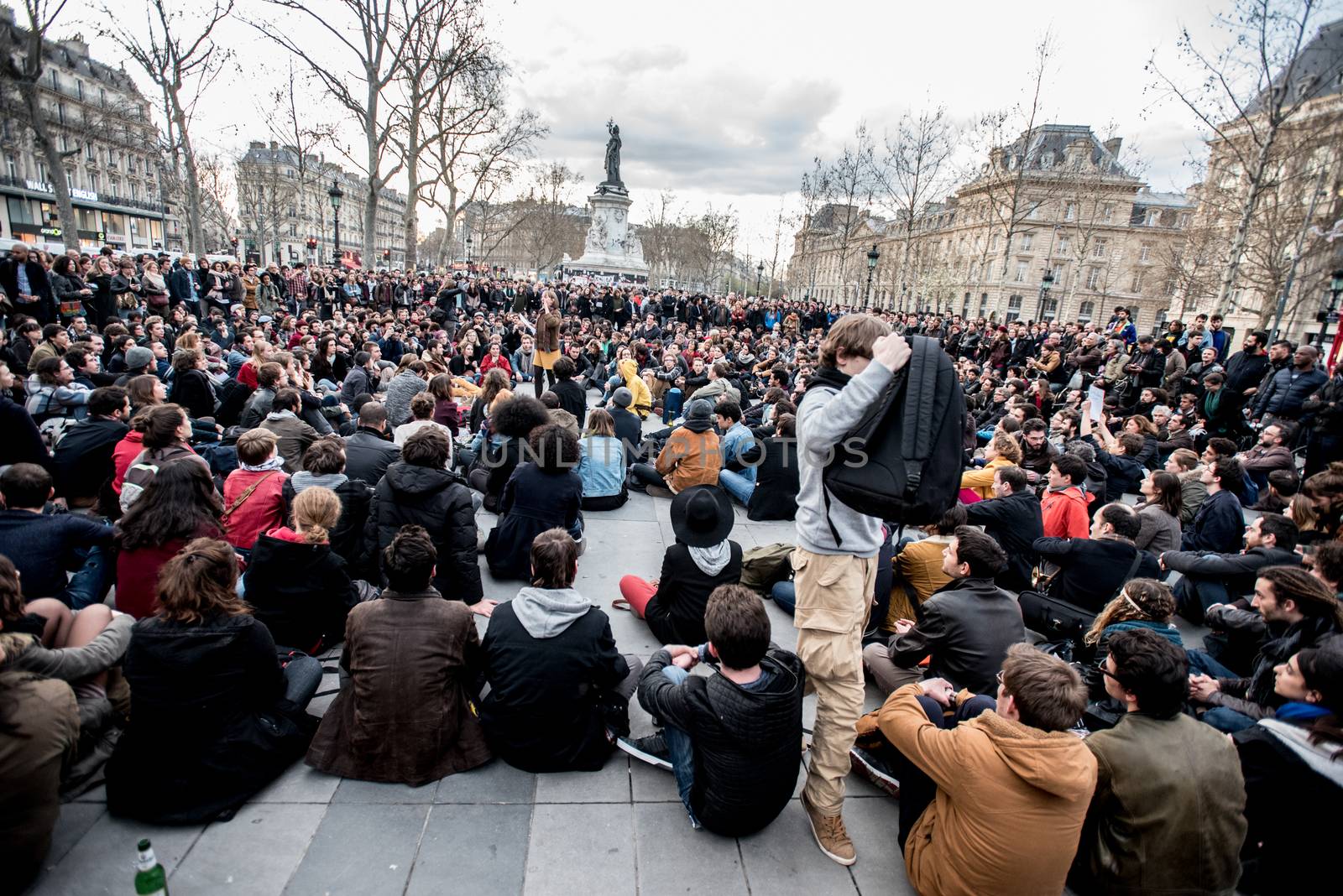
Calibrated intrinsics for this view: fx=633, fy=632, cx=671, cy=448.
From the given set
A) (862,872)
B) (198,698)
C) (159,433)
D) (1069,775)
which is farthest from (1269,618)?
(159,433)

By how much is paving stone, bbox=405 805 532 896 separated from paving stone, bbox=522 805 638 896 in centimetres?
6

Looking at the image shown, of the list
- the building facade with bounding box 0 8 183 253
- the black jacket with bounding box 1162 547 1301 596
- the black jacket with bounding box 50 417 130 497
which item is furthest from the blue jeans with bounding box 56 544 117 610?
the building facade with bounding box 0 8 183 253

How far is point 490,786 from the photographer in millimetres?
3053

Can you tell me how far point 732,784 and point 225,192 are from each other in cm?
7054

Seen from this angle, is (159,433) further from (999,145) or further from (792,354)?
(999,145)

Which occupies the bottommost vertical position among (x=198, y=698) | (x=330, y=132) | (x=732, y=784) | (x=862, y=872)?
(x=862, y=872)

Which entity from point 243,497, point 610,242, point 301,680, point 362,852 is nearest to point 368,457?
point 243,497

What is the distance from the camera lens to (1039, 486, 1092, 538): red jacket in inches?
198

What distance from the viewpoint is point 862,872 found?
107 inches

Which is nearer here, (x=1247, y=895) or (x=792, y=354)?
(x=1247, y=895)

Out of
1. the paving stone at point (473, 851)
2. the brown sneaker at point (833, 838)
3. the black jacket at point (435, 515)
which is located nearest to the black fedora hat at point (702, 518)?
the black jacket at point (435, 515)

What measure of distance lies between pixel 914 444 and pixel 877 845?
1.94 metres

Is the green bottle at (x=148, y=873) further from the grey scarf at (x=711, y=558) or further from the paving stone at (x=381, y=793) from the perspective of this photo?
the grey scarf at (x=711, y=558)

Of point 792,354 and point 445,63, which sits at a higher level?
point 445,63
